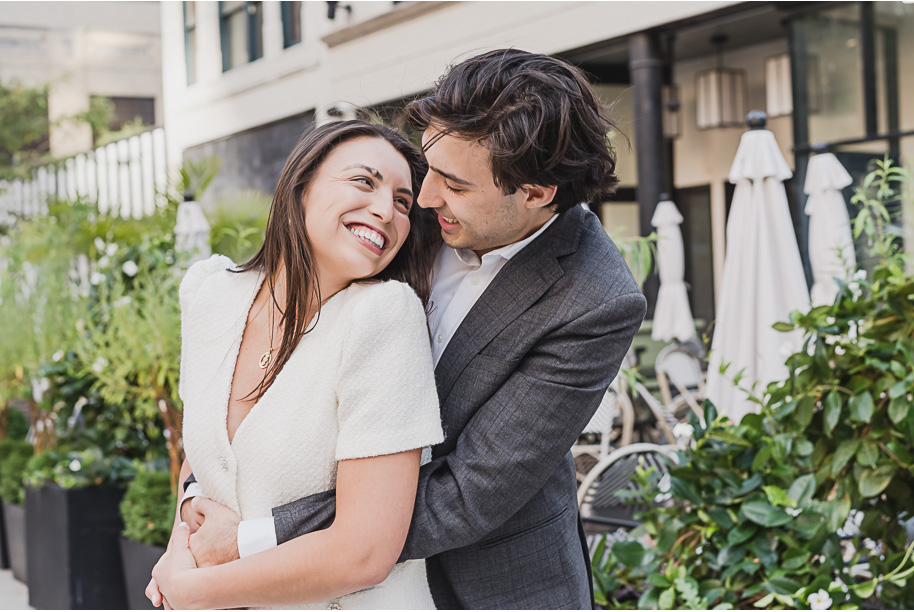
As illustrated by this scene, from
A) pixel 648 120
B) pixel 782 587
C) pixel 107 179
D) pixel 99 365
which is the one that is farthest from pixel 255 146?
pixel 782 587

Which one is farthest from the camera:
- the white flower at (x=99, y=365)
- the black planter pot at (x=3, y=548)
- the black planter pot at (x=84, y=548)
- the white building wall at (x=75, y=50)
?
the white building wall at (x=75, y=50)

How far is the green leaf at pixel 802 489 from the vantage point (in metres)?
2.80

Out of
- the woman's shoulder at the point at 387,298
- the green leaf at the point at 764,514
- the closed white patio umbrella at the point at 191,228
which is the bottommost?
the green leaf at the point at 764,514

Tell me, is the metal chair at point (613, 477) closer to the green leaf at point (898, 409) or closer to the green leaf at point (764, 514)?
the green leaf at point (764, 514)

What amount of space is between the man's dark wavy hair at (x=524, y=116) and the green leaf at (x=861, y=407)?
1435 millimetres

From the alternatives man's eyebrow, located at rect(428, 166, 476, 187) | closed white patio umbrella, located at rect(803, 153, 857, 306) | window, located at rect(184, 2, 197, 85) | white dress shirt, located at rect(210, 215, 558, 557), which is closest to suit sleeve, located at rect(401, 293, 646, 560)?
white dress shirt, located at rect(210, 215, 558, 557)

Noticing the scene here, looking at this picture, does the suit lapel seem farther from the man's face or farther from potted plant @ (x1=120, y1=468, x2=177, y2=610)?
potted plant @ (x1=120, y1=468, x2=177, y2=610)

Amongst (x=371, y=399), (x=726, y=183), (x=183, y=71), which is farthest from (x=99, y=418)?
(x=183, y=71)

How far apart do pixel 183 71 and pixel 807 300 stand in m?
13.3

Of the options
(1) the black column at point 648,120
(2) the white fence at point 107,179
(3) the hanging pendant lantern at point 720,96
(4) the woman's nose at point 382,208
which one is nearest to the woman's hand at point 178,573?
(4) the woman's nose at point 382,208

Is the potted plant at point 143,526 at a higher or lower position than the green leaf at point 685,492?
lower

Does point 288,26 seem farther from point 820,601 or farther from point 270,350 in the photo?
point 270,350

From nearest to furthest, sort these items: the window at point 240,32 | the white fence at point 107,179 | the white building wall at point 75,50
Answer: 1. the window at point 240,32
2. the white fence at point 107,179
3. the white building wall at point 75,50

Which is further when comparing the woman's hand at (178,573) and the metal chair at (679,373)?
the metal chair at (679,373)
